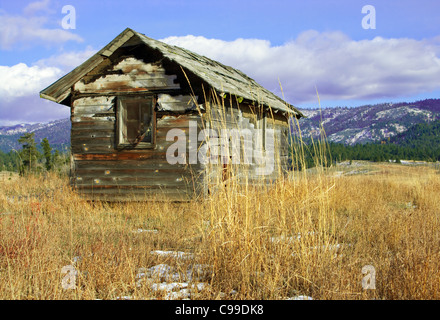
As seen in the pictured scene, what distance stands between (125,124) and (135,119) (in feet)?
1.02

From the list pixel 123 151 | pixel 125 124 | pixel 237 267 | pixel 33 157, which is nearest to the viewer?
pixel 237 267

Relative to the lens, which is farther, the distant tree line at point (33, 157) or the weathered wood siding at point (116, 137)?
the distant tree line at point (33, 157)

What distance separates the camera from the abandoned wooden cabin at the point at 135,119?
842 cm

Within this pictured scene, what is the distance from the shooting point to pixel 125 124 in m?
8.98

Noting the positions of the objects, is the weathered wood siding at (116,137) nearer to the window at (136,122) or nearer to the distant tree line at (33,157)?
the window at (136,122)

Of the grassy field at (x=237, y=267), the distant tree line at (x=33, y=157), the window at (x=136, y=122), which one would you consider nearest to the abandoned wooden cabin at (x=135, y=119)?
the window at (x=136, y=122)

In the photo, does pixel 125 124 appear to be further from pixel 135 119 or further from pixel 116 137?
pixel 116 137

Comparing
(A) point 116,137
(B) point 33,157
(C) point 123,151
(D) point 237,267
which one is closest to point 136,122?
(A) point 116,137

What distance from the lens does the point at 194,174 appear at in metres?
8.09

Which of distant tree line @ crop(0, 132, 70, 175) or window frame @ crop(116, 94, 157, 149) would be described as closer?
window frame @ crop(116, 94, 157, 149)

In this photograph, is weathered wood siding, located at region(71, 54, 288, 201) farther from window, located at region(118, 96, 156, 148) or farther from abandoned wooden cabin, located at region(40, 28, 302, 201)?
window, located at region(118, 96, 156, 148)

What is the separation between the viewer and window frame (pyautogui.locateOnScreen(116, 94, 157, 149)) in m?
8.60

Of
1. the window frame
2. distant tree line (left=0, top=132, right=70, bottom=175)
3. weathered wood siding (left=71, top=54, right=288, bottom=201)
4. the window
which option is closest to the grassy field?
weathered wood siding (left=71, top=54, right=288, bottom=201)
